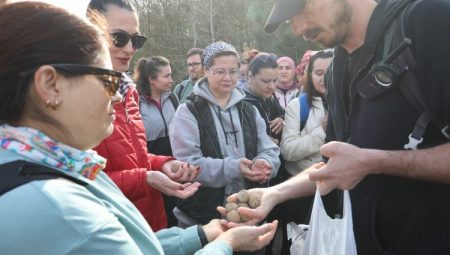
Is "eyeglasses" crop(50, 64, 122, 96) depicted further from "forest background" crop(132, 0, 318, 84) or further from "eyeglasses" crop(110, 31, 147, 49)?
"forest background" crop(132, 0, 318, 84)

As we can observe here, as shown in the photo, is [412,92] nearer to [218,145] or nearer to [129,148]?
[129,148]

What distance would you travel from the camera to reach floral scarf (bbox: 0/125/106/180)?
1029 millimetres

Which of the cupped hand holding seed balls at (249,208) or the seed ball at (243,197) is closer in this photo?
the cupped hand holding seed balls at (249,208)

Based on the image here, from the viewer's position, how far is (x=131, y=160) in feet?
7.47

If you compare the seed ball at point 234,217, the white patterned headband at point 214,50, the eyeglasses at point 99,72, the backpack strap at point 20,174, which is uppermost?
the eyeglasses at point 99,72

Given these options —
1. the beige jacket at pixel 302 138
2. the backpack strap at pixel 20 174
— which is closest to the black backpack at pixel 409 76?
the backpack strap at pixel 20 174

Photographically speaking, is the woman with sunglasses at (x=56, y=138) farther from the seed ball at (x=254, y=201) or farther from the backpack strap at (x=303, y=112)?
the backpack strap at (x=303, y=112)

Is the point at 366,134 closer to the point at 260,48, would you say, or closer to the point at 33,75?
the point at 33,75

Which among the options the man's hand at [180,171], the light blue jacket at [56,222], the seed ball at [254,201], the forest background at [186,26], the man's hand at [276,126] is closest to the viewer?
the light blue jacket at [56,222]

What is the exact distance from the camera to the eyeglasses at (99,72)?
1.08 meters

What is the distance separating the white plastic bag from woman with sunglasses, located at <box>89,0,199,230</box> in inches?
33.0

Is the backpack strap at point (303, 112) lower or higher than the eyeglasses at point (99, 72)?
lower

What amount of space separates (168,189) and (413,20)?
60.6 inches

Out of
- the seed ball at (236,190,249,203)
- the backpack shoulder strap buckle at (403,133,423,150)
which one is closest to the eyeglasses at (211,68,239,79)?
the seed ball at (236,190,249,203)
